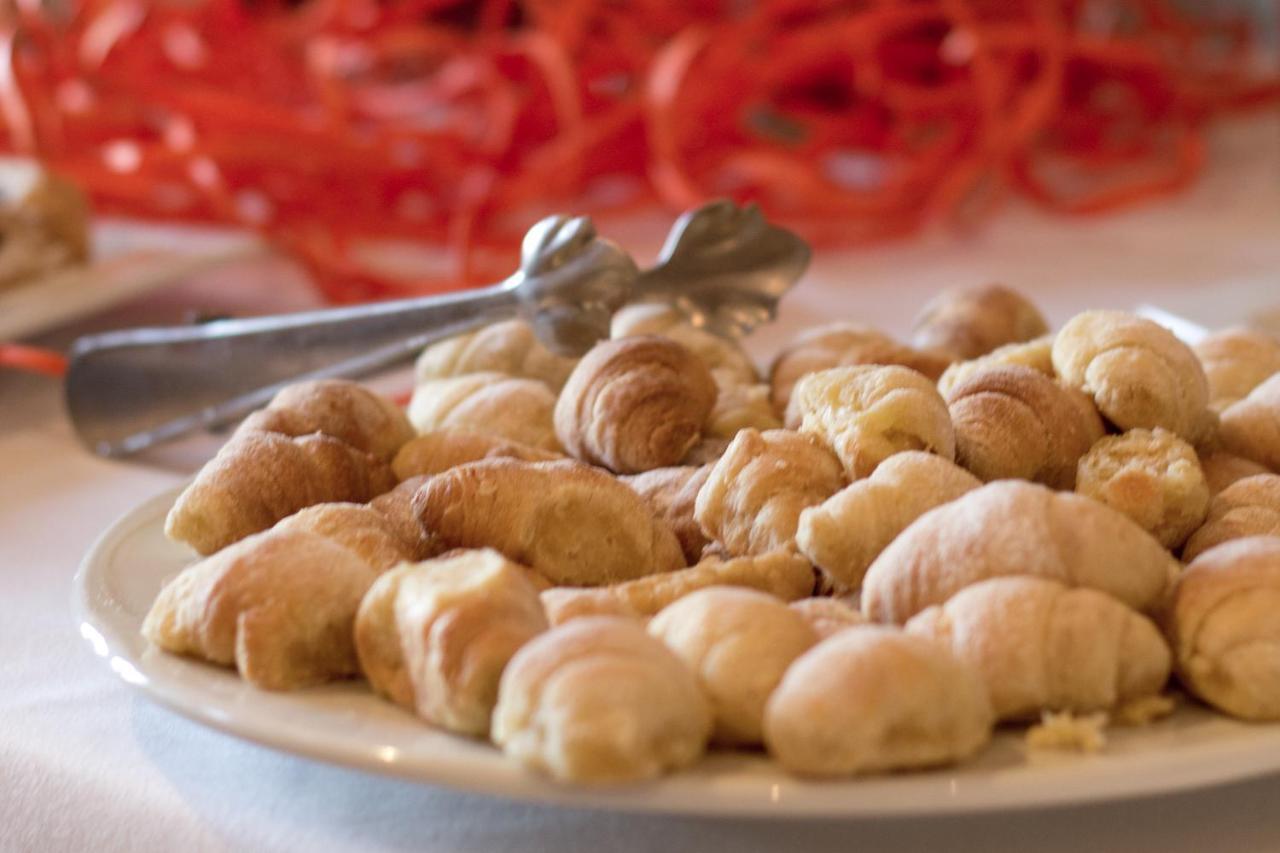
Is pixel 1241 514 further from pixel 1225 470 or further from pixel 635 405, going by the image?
pixel 635 405

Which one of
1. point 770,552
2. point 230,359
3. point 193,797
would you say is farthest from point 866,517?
point 230,359

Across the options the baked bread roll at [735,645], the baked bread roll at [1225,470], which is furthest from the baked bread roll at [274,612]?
the baked bread roll at [1225,470]

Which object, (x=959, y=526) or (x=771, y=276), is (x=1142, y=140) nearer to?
(x=771, y=276)

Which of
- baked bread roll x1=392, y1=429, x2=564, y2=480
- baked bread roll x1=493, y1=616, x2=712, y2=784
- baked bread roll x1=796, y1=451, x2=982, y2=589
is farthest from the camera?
baked bread roll x1=392, y1=429, x2=564, y2=480

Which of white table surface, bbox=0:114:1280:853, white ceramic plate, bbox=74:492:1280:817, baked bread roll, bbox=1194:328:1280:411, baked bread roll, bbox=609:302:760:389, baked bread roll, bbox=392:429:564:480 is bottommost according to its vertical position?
white table surface, bbox=0:114:1280:853

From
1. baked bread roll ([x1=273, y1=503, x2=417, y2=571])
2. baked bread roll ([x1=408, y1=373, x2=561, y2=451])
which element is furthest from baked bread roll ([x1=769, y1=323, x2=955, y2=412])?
baked bread roll ([x1=273, y1=503, x2=417, y2=571])

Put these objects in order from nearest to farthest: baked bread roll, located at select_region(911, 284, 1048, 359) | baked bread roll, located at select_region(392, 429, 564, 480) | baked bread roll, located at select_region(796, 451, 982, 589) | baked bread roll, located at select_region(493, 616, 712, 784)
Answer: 1. baked bread roll, located at select_region(493, 616, 712, 784)
2. baked bread roll, located at select_region(796, 451, 982, 589)
3. baked bread roll, located at select_region(392, 429, 564, 480)
4. baked bread roll, located at select_region(911, 284, 1048, 359)

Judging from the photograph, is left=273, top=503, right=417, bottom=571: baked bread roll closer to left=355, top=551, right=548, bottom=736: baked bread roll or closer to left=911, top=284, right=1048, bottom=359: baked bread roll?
left=355, top=551, right=548, bottom=736: baked bread roll

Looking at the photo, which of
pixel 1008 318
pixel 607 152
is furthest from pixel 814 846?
pixel 607 152

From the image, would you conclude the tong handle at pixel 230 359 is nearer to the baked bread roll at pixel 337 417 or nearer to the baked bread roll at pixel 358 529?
the baked bread roll at pixel 337 417
